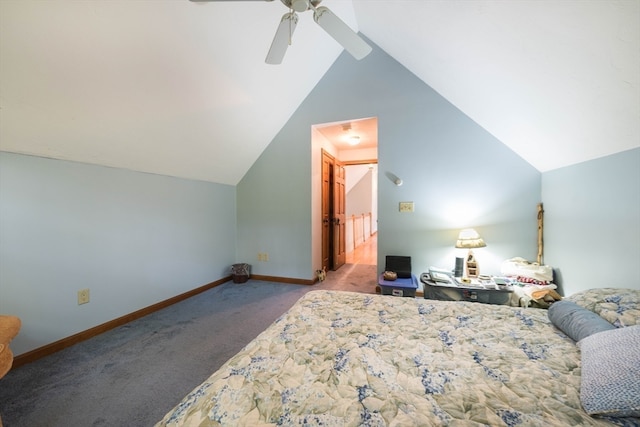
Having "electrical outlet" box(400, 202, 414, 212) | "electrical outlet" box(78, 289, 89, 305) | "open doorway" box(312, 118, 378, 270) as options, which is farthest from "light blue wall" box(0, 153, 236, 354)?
"electrical outlet" box(400, 202, 414, 212)

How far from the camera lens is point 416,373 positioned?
0.83 meters

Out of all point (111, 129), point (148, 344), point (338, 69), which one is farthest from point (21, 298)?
point (338, 69)

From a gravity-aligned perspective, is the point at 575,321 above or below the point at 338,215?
below

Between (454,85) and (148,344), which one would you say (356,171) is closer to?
(454,85)

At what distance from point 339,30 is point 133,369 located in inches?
108

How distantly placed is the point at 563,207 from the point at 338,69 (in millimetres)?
3022

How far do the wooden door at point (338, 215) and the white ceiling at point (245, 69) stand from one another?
201cm

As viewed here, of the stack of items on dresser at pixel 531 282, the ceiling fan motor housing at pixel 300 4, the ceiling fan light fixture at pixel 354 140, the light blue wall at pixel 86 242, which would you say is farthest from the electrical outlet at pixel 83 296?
the stack of items on dresser at pixel 531 282

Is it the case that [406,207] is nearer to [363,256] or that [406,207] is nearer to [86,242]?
Answer: [363,256]

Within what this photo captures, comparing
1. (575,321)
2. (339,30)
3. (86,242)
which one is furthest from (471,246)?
(86,242)

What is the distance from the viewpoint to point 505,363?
0.88 meters

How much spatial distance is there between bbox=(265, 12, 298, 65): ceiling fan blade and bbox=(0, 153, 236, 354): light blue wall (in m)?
1.95

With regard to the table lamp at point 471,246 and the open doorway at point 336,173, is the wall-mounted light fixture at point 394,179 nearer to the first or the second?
the open doorway at point 336,173

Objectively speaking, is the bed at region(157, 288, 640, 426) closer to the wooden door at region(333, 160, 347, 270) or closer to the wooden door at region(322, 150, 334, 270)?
the wooden door at region(322, 150, 334, 270)
